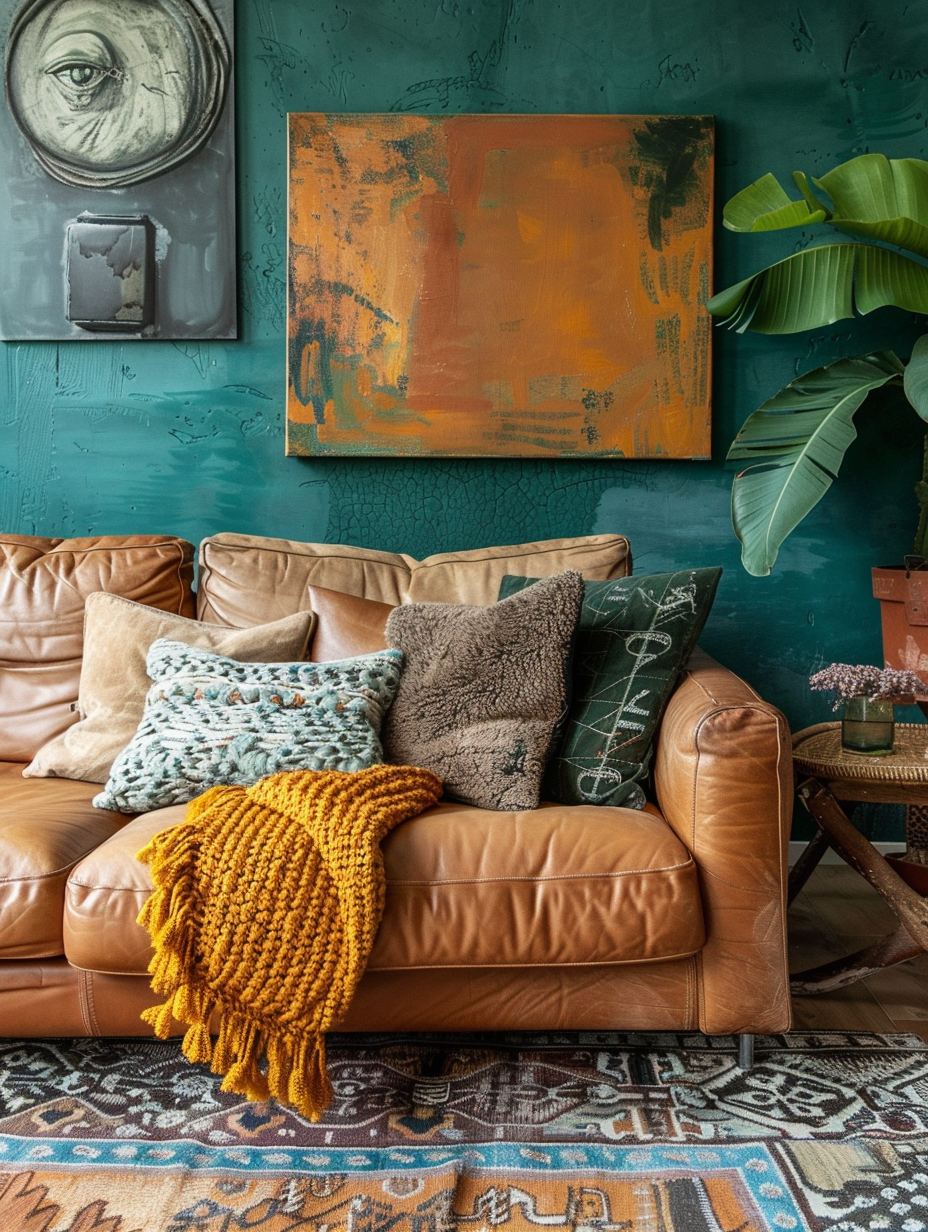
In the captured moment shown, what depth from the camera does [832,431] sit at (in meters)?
2.30

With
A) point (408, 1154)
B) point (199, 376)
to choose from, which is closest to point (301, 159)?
point (199, 376)

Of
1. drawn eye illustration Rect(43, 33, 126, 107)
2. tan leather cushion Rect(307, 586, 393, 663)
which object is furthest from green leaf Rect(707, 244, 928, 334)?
drawn eye illustration Rect(43, 33, 126, 107)

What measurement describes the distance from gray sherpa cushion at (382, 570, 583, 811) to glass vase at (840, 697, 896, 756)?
23.0 inches

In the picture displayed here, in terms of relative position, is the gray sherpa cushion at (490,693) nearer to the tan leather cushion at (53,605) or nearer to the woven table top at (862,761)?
the woven table top at (862,761)

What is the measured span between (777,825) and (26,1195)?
118 cm

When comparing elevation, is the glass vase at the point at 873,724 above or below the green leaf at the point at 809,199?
below

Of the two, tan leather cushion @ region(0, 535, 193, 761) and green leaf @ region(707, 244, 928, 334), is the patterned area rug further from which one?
green leaf @ region(707, 244, 928, 334)

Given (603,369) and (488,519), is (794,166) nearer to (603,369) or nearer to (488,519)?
(603,369)

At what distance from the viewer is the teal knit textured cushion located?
1719 mm

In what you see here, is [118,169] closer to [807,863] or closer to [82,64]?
[82,64]

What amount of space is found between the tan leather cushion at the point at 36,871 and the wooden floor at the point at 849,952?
130 cm

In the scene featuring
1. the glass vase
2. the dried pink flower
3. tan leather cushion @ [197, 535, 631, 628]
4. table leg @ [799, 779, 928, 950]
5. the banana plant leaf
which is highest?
the banana plant leaf

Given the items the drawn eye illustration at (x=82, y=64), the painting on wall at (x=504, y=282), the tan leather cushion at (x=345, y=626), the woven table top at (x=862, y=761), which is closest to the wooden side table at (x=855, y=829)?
the woven table top at (x=862, y=761)

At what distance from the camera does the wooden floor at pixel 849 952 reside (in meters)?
1.82
